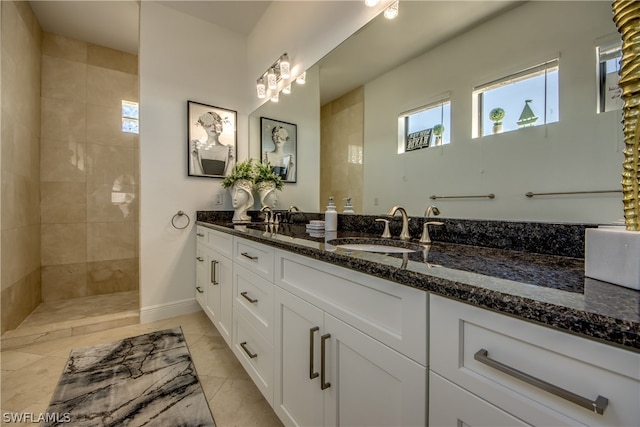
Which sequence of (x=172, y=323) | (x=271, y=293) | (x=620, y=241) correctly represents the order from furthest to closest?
(x=172, y=323), (x=271, y=293), (x=620, y=241)

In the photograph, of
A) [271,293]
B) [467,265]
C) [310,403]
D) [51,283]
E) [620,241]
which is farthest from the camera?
[51,283]

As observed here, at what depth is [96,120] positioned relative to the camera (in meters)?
2.86

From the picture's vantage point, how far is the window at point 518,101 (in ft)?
2.86

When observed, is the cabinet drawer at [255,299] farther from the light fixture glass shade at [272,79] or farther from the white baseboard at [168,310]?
the light fixture glass shade at [272,79]

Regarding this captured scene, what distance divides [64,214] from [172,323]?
1.72 metres

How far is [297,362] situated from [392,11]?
5.41ft

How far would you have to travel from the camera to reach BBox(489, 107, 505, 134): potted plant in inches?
38.9

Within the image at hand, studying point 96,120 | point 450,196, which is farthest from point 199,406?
point 96,120

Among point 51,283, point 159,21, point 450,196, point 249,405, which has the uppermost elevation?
point 159,21

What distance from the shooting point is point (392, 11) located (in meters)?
1.33

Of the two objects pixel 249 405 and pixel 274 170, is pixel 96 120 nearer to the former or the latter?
pixel 274 170

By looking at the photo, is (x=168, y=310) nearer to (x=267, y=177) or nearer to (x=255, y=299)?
(x=267, y=177)

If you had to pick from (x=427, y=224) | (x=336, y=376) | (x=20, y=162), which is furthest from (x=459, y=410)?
(x=20, y=162)

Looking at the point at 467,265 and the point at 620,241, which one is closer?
the point at 620,241
